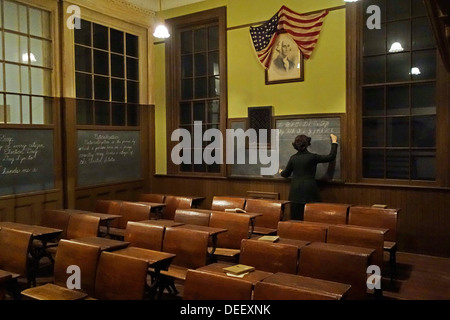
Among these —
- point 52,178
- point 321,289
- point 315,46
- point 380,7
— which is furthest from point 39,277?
point 380,7

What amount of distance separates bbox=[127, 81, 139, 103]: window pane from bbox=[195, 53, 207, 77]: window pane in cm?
121

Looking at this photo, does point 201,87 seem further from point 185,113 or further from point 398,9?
point 398,9

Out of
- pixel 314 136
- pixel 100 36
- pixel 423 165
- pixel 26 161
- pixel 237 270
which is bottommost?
pixel 237 270

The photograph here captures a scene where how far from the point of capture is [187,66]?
25.2ft

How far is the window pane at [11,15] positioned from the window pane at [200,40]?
118 inches

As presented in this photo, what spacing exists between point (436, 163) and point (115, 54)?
5.47 metres

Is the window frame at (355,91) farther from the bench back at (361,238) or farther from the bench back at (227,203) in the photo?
the bench back at (361,238)

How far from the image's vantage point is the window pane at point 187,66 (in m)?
7.62

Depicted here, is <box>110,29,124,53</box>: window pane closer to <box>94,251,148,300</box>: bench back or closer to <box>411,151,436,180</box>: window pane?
<box>94,251,148,300</box>: bench back

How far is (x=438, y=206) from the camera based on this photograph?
5.38 metres

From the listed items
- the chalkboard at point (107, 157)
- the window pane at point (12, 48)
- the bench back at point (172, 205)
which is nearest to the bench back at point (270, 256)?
the bench back at point (172, 205)

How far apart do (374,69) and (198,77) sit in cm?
313

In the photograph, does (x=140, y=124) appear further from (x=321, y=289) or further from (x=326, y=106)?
(x=321, y=289)

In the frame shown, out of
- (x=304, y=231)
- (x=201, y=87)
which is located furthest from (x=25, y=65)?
(x=304, y=231)
